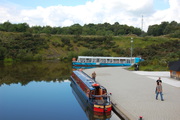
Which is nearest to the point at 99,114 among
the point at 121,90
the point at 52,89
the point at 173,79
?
the point at 121,90

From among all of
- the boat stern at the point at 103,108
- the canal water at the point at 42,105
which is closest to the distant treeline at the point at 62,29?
the canal water at the point at 42,105

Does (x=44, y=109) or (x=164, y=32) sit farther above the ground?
(x=164, y=32)

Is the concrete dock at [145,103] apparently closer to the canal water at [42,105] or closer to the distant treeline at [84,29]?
the canal water at [42,105]

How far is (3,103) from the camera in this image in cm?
1741

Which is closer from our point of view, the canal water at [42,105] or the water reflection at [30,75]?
the canal water at [42,105]

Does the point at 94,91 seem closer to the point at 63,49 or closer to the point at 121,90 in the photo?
the point at 121,90

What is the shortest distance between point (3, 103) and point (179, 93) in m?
15.2

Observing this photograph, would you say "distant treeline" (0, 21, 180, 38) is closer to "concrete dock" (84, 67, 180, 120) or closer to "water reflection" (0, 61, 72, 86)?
"water reflection" (0, 61, 72, 86)

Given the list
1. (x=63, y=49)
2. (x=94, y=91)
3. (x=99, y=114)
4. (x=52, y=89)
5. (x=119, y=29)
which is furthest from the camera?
(x=119, y=29)

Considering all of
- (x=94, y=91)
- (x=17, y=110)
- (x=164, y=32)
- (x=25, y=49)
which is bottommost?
(x=17, y=110)

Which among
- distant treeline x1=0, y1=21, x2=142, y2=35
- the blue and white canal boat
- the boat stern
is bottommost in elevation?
the boat stern

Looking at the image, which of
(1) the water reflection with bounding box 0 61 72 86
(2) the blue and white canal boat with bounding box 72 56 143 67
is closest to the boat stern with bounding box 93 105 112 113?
(1) the water reflection with bounding box 0 61 72 86

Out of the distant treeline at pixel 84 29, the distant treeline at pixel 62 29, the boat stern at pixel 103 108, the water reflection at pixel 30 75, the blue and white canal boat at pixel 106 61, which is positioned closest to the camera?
the boat stern at pixel 103 108

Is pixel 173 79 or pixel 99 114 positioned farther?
pixel 173 79
